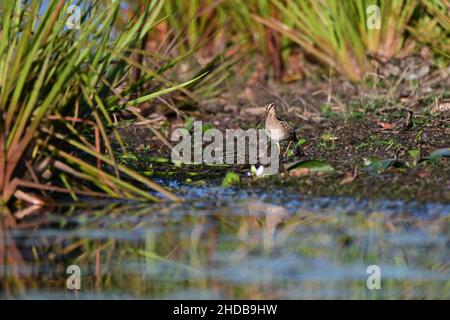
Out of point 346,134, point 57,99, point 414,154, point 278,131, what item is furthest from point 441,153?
point 57,99

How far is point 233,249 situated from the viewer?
452 centimetres

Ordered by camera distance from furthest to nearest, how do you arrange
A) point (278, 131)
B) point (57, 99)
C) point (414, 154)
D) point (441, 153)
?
point (278, 131) < point (414, 154) < point (441, 153) < point (57, 99)

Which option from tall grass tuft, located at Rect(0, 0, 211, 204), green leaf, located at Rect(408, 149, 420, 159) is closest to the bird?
green leaf, located at Rect(408, 149, 420, 159)

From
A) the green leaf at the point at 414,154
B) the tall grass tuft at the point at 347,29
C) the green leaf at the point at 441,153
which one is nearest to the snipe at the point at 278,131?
the green leaf at the point at 414,154

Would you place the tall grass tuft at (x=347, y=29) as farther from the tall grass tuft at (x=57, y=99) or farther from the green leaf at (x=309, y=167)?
the tall grass tuft at (x=57, y=99)

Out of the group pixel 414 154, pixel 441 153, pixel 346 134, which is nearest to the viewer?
pixel 441 153

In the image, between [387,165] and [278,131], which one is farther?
[278,131]

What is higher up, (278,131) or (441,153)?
(278,131)

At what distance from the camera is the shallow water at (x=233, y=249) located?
3.92 m

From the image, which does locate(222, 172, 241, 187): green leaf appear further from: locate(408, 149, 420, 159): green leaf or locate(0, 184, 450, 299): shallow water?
locate(408, 149, 420, 159): green leaf

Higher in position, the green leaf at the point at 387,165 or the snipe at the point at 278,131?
the snipe at the point at 278,131

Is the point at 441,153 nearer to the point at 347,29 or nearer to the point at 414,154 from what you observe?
the point at 414,154
